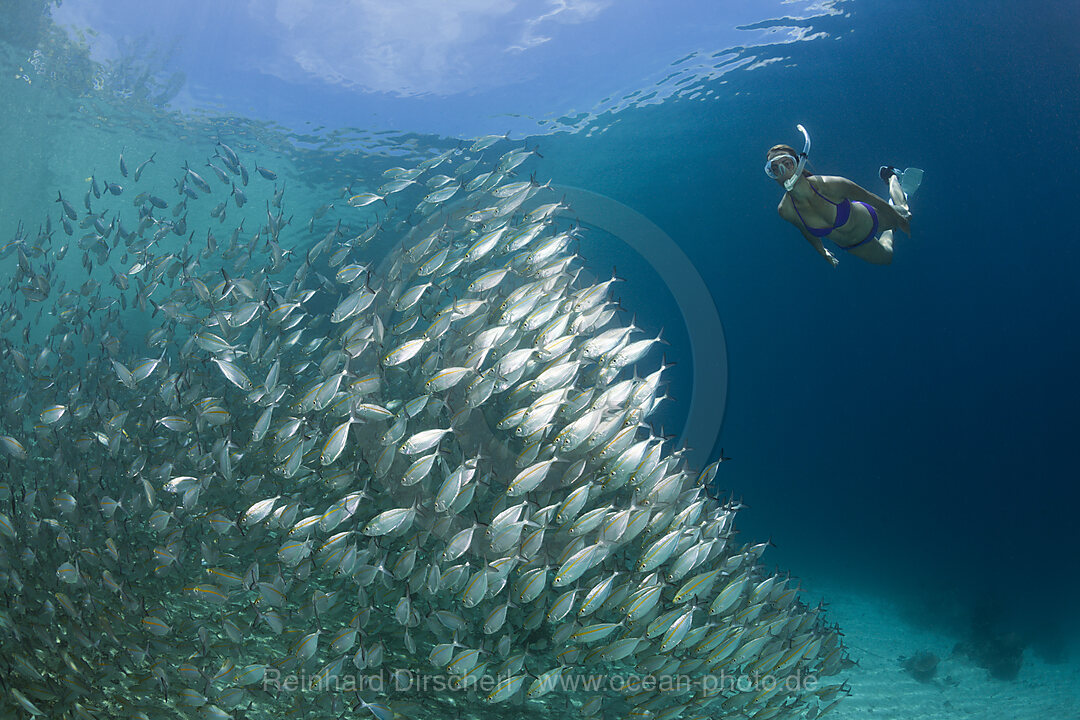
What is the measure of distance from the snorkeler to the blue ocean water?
5.79 meters

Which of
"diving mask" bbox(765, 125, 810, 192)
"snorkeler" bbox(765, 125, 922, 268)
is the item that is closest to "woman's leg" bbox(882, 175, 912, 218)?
"snorkeler" bbox(765, 125, 922, 268)

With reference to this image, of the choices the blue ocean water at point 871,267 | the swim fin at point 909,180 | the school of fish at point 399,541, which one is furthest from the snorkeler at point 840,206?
the blue ocean water at point 871,267

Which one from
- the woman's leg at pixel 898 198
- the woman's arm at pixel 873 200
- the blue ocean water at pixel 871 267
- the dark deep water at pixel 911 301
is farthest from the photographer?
the dark deep water at pixel 911 301

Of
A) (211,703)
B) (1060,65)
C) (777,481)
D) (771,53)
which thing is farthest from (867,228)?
(777,481)

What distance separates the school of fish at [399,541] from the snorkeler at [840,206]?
2201 mm

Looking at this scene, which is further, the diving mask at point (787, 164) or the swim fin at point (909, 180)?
the swim fin at point (909, 180)

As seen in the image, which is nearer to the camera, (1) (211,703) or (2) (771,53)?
(1) (211,703)

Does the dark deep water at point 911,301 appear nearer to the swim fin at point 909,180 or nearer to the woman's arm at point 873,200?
the woman's arm at point 873,200

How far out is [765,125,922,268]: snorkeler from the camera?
4.76 m

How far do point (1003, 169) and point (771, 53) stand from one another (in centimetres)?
1706

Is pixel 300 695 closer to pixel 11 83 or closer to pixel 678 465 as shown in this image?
pixel 678 465

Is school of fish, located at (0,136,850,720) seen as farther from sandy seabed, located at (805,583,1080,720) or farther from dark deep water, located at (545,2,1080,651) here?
dark deep water, located at (545,2,1080,651)

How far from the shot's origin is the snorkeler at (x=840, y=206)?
15.6 feet

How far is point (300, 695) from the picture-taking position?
4.18m
